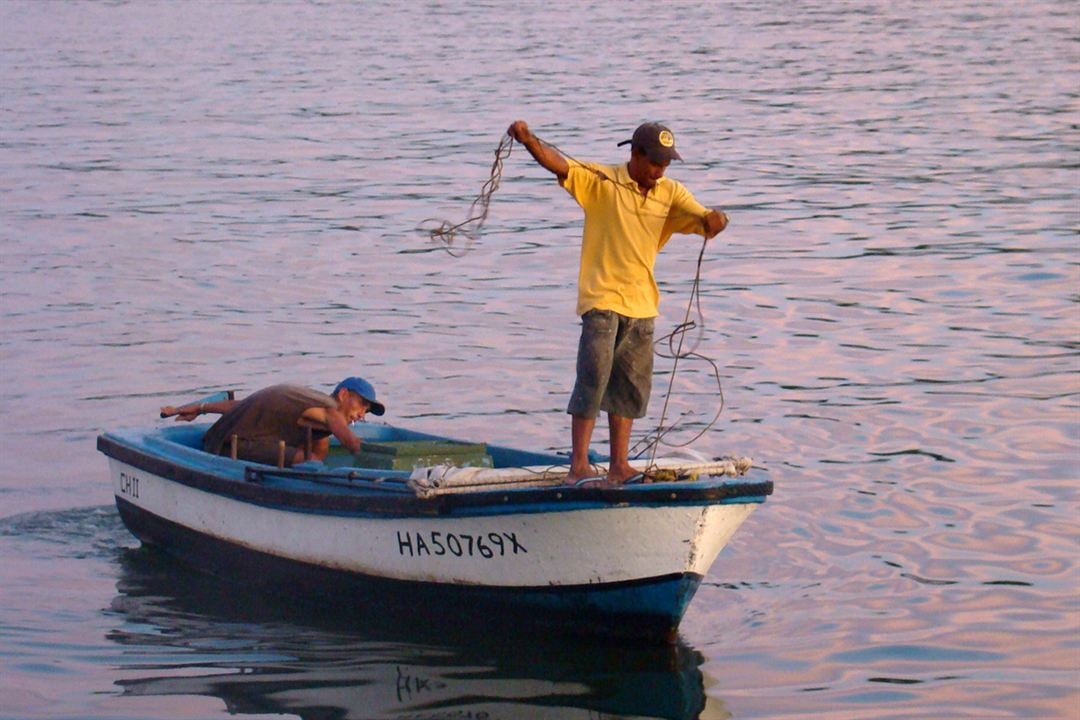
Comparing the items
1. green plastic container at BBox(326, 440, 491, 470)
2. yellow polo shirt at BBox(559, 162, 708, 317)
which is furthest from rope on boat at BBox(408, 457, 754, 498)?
green plastic container at BBox(326, 440, 491, 470)

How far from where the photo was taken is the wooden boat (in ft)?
33.9

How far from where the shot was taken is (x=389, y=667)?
429 inches

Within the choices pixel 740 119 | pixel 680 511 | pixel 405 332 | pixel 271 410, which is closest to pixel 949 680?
pixel 680 511

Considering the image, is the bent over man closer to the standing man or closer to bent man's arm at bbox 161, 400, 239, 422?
bent man's arm at bbox 161, 400, 239, 422

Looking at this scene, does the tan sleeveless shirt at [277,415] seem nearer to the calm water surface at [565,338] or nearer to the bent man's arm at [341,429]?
the bent man's arm at [341,429]

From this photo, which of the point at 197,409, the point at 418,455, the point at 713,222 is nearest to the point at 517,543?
the point at 418,455

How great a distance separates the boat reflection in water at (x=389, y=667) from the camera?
33.8ft

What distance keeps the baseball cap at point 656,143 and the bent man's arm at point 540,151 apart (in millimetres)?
438

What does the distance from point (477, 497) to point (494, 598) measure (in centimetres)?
80

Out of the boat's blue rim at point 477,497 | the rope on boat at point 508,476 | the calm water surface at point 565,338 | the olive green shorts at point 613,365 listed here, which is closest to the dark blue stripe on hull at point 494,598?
the calm water surface at point 565,338

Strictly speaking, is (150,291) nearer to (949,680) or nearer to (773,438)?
(773,438)

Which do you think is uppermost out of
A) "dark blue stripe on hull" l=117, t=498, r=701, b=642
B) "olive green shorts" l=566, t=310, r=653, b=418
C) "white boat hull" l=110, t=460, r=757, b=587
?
"olive green shorts" l=566, t=310, r=653, b=418

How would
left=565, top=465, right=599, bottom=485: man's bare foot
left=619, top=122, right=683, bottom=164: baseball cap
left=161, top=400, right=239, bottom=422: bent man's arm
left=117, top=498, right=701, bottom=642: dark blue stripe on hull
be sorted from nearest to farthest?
left=619, top=122, right=683, bottom=164: baseball cap, left=565, top=465, right=599, bottom=485: man's bare foot, left=117, top=498, right=701, bottom=642: dark blue stripe on hull, left=161, top=400, right=239, bottom=422: bent man's arm

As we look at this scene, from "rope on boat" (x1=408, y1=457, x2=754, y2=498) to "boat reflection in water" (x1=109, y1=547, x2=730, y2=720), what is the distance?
988mm
